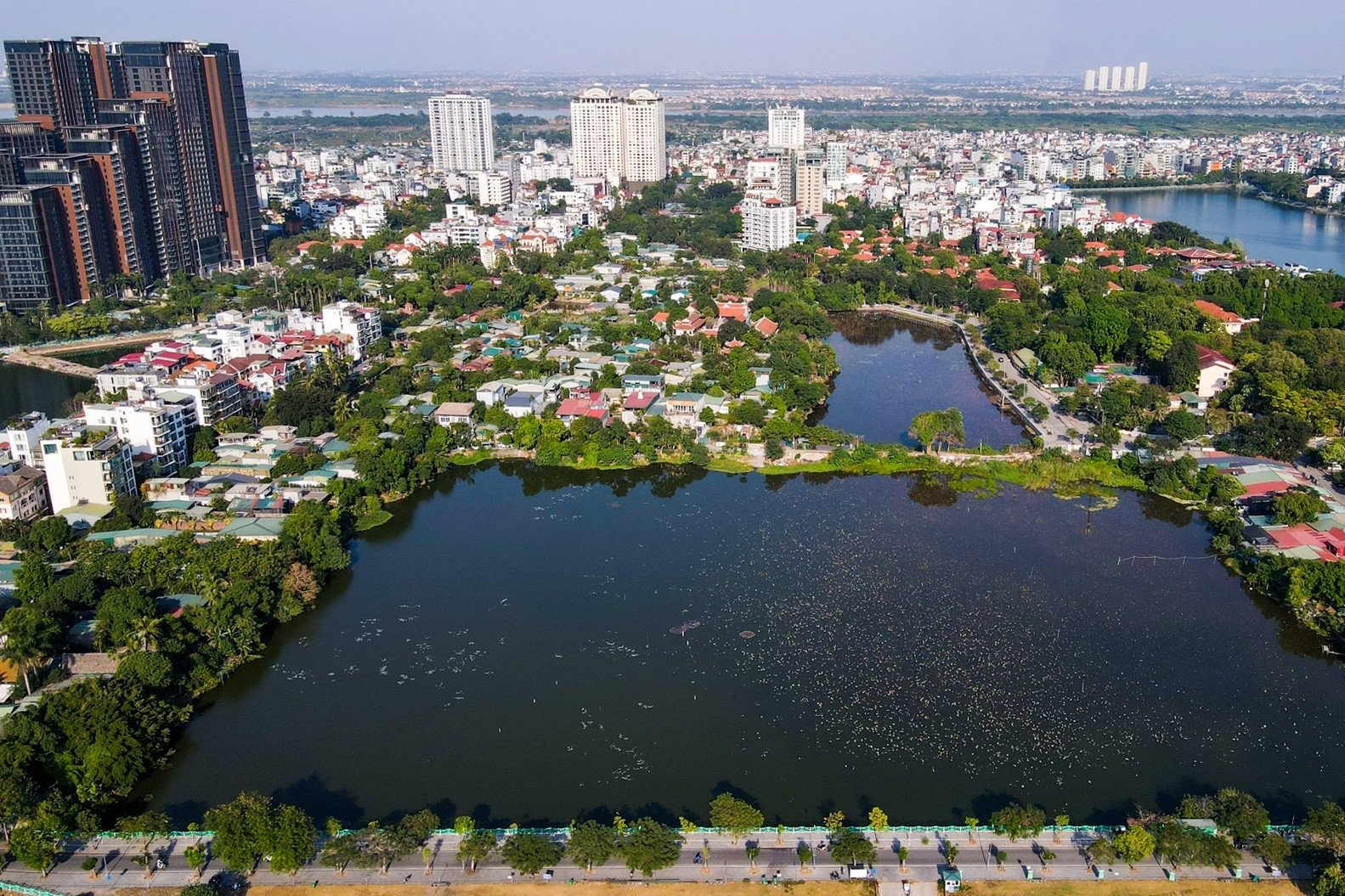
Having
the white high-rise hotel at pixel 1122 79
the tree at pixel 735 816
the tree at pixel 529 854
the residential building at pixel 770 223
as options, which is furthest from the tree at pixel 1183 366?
the white high-rise hotel at pixel 1122 79

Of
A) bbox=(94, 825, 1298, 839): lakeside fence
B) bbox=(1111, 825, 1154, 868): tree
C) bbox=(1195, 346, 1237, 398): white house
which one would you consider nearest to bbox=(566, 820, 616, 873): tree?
bbox=(94, 825, 1298, 839): lakeside fence

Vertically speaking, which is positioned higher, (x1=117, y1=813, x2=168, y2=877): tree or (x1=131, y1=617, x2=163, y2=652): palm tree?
(x1=131, y1=617, x2=163, y2=652): palm tree

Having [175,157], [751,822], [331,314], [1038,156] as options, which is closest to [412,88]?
[1038,156]

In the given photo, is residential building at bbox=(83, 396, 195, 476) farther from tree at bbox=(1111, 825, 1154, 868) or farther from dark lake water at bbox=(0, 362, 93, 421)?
tree at bbox=(1111, 825, 1154, 868)

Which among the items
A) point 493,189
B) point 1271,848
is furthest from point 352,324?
point 493,189

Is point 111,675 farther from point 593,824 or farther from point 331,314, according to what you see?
point 331,314

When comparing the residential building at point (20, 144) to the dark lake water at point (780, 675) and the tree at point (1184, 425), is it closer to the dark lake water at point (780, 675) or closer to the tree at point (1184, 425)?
the dark lake water at point (780, 675)
